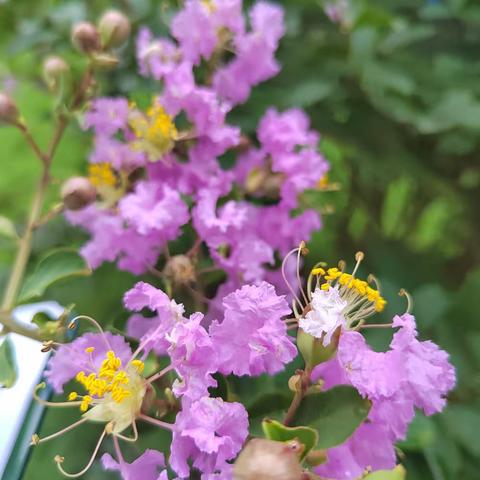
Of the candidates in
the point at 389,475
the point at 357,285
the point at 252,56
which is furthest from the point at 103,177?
the point at 389,475

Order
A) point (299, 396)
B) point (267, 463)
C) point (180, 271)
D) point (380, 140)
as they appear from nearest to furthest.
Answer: point (267, 463)
point (299, 396)
point (180, 271)
point (380, 140)

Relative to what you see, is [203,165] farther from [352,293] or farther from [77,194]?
[352,293]

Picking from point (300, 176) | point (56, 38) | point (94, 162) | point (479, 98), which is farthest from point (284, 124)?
point (56, 38)

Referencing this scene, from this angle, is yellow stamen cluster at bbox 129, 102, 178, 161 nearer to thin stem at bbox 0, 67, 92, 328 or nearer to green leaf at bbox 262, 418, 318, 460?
thin stem at bbox 0, 67, 92, 328

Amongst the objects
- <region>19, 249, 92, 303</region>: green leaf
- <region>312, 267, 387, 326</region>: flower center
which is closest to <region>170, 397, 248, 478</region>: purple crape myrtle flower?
<region>312, 267, 387, 326</region>: flower center

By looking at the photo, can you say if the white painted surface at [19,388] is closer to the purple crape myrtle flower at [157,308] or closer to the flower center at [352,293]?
the purple crape myrtle flower at [157,308]

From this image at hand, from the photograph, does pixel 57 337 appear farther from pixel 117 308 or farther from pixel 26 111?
pixel 26 111

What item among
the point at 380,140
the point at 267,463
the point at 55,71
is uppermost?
the point at 380,140
